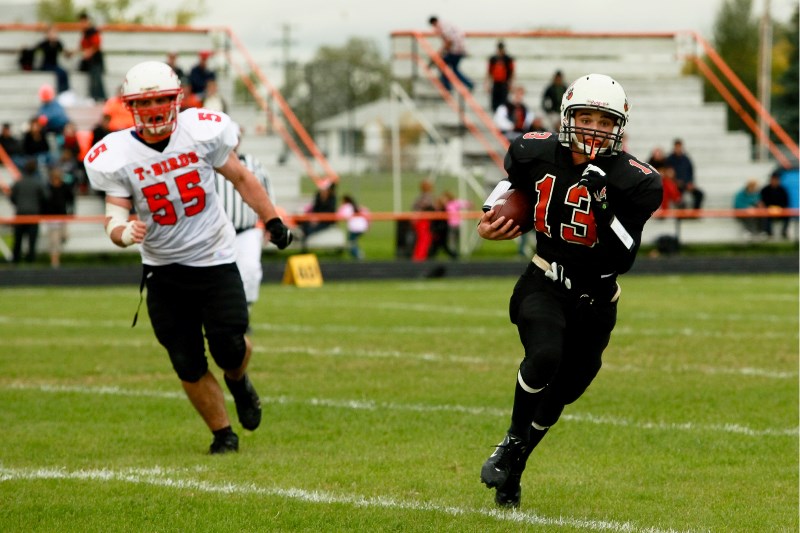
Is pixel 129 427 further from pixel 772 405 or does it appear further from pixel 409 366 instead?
pixel 772 405

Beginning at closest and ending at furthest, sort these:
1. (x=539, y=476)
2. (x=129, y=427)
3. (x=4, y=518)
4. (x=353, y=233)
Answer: (x=4, y=518)
(x=539, y=476)
(x=129, y=427)
(x=353, y=233)

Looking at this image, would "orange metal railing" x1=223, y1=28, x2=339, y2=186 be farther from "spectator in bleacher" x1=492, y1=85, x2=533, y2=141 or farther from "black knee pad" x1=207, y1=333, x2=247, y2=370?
"black knee pad" x1=207, y1=333, x2=247, y2=370

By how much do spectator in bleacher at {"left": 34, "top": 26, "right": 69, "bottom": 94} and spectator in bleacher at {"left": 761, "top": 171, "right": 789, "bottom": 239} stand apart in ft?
39.9

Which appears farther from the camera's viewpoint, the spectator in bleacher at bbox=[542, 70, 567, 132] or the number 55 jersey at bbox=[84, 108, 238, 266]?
the spectator in bleacher at bbox=[542, 70, 567, 132]

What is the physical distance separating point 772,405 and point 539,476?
2415 millimetres

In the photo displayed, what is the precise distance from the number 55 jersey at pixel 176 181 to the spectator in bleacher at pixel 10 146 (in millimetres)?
16055

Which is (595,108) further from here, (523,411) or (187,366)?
(187,366)

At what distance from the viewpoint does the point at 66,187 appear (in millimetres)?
20578

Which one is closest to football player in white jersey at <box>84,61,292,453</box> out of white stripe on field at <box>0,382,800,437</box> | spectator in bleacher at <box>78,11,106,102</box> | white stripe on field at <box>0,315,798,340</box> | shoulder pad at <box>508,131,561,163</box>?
white stripe on field at <box>0,382,800,437</box>

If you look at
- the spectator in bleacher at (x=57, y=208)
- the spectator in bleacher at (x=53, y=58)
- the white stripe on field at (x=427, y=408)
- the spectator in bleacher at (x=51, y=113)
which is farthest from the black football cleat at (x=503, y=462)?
the spectator in bleacher at (x=53, y=58)

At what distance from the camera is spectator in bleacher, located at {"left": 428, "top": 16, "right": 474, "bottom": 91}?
2498cm

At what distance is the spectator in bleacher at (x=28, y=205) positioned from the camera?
790 inches

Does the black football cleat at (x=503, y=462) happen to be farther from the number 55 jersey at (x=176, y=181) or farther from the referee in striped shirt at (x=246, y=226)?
the referee in striped shirt at (x=246, y=226)

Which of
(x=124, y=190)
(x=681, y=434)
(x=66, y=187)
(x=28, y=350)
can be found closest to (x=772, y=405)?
(x=681, y=434)
